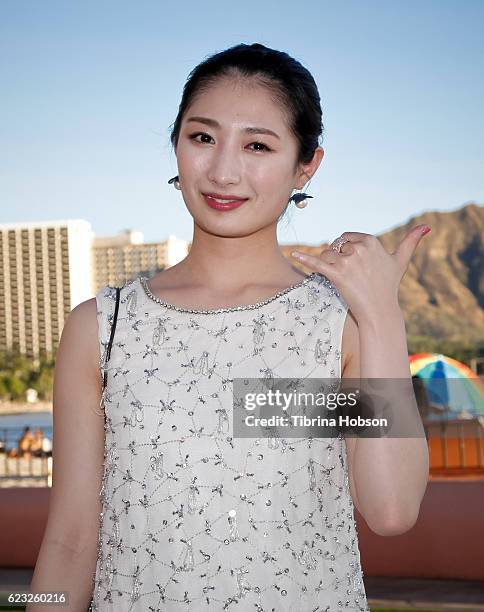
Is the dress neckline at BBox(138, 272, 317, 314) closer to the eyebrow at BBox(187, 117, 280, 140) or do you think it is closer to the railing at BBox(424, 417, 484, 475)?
the eyebrow at BBox(187, 117, 280, 140)

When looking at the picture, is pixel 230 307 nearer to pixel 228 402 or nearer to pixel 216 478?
pixel 228 402

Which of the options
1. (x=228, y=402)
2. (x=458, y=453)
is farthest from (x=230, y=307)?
(x=458, y=453)

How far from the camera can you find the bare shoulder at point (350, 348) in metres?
1.10

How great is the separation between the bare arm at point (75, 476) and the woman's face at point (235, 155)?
0.26m

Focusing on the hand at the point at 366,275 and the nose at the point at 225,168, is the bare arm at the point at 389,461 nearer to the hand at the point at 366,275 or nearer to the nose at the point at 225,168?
the hand at the point at 366,275

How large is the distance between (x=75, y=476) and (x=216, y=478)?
21cm

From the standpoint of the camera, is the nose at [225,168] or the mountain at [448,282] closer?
the nose at [225,168]

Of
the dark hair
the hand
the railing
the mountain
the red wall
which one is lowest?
the red wall

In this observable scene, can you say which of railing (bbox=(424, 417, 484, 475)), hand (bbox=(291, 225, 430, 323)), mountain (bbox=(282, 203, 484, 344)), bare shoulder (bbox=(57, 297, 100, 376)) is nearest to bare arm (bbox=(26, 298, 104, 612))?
bare shoulder (bbox=(57, 297, 100, 376))

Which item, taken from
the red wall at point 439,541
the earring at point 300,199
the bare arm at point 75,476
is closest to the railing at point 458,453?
the red wall at point 439,541

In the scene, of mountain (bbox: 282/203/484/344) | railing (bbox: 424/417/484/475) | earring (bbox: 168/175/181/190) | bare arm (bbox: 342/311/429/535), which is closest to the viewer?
bare arm (bbox: 342/311/429/535)

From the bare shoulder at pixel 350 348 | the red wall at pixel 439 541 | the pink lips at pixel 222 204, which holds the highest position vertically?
the pink lips at pixel 222 204

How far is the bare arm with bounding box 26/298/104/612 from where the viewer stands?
1.08 metres

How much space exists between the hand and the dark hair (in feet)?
0.79
